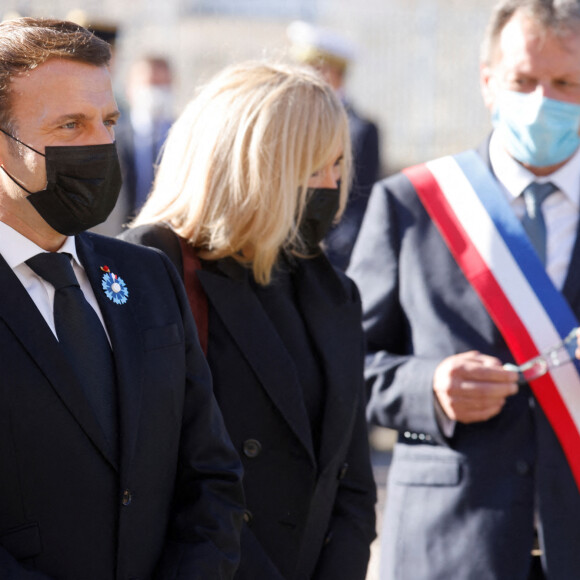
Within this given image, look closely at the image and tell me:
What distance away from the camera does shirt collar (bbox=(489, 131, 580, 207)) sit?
3.20 meters

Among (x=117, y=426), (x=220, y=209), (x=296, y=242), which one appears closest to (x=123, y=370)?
(x=117, y=426)

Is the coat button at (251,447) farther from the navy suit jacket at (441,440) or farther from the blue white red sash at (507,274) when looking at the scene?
the blue white red sash at (507,274)

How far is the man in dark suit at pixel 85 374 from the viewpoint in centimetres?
198

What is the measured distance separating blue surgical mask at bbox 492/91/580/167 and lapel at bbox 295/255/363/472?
0.70 m

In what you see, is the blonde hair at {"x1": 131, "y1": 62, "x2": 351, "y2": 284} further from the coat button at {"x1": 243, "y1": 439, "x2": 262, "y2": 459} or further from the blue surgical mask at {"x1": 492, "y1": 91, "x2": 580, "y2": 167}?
the blue surgical mask at {"x1": 492, "y1": 91, "x2": 580, "y2": 167}

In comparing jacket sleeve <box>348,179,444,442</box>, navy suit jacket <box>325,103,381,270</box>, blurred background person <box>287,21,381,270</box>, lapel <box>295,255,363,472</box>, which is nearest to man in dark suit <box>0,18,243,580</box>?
lapel <box>295,255,363,472</box>

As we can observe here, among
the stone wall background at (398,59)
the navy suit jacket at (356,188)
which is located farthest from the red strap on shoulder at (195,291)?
the stone wall background at (398,59)

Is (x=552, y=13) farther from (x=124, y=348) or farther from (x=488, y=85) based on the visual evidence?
(x=124, y=348)

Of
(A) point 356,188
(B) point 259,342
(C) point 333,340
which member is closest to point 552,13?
(C) point 333,340

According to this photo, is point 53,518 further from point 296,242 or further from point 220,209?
point 296,242

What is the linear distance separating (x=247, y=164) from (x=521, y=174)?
2.93 feet

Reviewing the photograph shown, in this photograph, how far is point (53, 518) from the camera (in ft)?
6.52

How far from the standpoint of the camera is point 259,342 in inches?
106

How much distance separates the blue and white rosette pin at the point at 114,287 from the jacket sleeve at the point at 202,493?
0.17 meters
